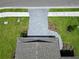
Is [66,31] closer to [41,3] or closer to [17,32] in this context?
[41,3]

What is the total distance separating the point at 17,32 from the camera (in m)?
1.58

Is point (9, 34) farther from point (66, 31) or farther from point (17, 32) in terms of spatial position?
point (66, 31)

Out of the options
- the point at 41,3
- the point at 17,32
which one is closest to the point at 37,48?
the point at 17,32

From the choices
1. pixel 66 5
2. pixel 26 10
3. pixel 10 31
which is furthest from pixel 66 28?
pixel 10 31

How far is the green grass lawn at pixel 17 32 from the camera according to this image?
4.81ft

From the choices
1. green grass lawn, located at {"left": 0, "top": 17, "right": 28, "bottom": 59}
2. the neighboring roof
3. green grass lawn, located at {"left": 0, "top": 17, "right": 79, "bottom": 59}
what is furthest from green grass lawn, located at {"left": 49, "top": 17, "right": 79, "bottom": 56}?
green grass lawn, located at {"left": 0, "top": 17, "right": 28, "bottom": 59}

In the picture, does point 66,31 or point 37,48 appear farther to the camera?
point 66,31

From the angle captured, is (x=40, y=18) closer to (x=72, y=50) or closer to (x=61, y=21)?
(x=61, y=21)

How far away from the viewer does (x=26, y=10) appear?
168 centimetres

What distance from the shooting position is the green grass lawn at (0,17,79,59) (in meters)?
1.47

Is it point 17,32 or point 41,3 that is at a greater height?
point 41,3

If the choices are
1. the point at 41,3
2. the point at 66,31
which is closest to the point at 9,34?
the point at 41,3

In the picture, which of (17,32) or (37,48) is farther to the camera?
(17,32)

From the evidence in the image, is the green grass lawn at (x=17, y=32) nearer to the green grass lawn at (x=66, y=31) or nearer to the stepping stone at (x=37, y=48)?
the green grass lawn at (x=66, y=31)
